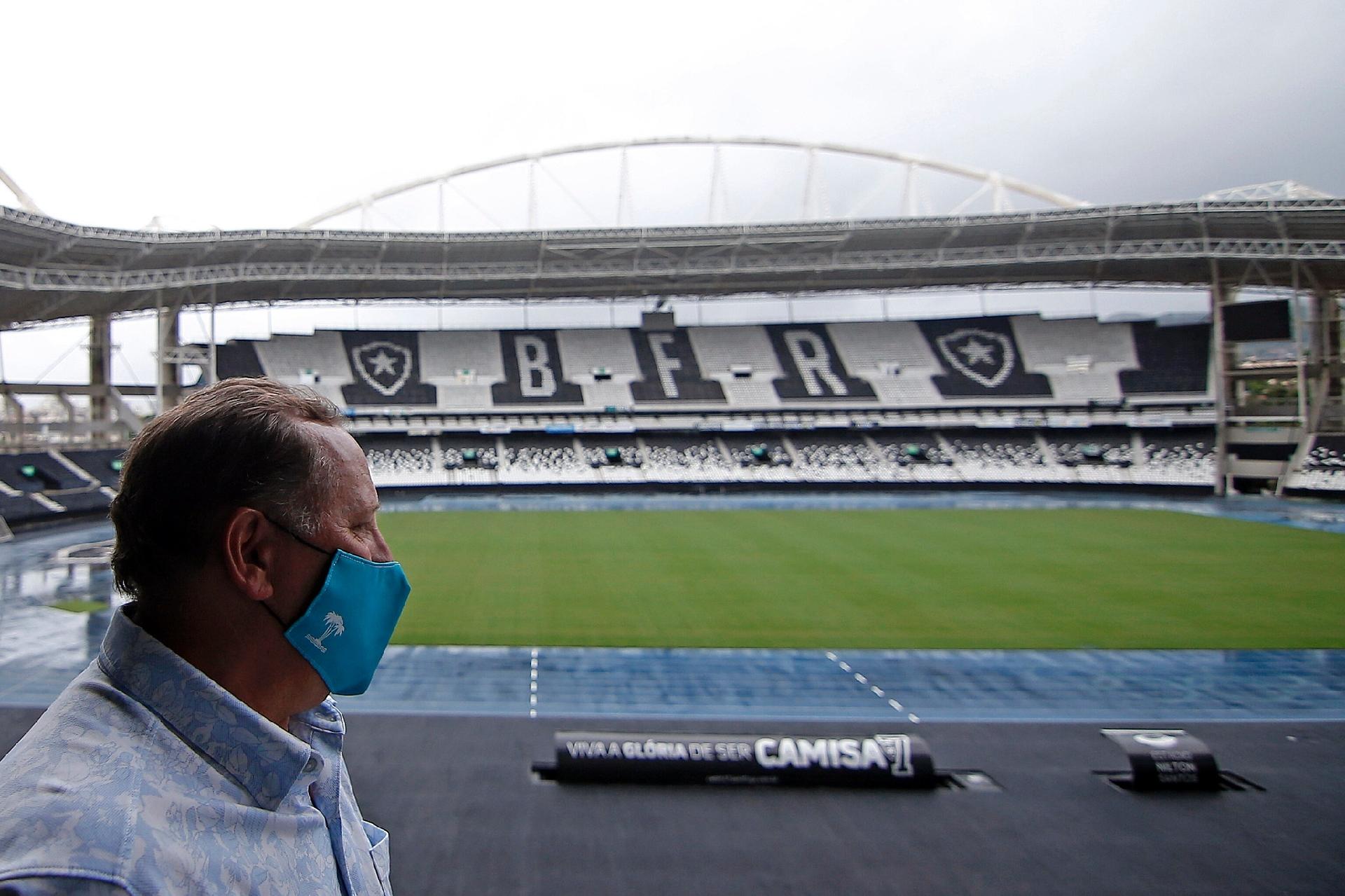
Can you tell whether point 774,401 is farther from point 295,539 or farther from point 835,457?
point 295,539

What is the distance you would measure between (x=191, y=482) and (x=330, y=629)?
1.24 ft

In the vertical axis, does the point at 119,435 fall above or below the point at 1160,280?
below

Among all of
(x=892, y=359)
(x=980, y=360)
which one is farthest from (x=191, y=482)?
(x=980, y=360)

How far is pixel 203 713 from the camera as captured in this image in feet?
3.88

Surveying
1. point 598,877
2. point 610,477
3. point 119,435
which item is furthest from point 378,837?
point 119,435

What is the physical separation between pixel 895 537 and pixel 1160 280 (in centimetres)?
2868

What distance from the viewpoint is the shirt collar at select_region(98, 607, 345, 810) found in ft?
3.82

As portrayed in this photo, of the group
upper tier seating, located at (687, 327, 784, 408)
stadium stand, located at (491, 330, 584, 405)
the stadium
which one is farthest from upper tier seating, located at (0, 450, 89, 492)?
upper tier seating, located at (687, 327, 784, 408)

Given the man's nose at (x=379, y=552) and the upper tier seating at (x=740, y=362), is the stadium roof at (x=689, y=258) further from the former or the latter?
the man's nose at (x=379, y=552)

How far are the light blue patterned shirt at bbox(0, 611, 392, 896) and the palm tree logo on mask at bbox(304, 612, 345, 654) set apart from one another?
0.21 metres

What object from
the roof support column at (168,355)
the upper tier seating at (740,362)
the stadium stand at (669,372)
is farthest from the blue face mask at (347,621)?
the stadium stand at (669,372)

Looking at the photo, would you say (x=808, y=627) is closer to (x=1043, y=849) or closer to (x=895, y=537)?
(x=1043, y=849)

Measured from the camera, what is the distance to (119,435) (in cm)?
3656

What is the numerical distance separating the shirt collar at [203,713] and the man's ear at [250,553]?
0.50ft
